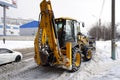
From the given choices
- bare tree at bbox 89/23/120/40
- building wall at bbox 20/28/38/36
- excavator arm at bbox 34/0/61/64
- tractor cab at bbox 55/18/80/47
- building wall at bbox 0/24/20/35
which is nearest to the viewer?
excavator arm at bbox 34/0/61/64

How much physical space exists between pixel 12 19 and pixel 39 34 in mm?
111445

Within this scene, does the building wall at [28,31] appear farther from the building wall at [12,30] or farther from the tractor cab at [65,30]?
the tractor cab at [65,30]

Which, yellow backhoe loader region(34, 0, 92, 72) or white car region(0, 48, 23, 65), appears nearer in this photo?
yellow backhoe loader region(34, 0, 92, 72)

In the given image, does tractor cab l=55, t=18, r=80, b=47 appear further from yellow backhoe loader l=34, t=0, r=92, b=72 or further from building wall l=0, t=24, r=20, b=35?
building wall l=0, t=24, r=20, b=35

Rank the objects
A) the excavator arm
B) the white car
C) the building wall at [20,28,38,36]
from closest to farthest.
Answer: the excavator arm
the white car
the building wall at [20,28,38,36]

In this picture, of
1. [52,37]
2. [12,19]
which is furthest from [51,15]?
[12,19]

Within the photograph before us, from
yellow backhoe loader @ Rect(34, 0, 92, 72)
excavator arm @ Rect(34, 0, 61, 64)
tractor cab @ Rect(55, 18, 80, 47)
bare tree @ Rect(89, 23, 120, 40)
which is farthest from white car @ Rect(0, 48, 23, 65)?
bare tree @ Rect(89, 23, 120, 40)

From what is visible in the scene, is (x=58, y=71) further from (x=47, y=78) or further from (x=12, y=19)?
(x=12, y=19)

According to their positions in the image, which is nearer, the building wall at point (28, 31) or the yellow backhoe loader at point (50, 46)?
the yellow backhoe loader at point (50, 46)

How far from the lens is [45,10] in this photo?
8.80 meters

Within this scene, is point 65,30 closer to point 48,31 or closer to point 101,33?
point 48,31

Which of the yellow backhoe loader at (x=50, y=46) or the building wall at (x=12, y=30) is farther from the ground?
the building wall at (x=12, y=30)

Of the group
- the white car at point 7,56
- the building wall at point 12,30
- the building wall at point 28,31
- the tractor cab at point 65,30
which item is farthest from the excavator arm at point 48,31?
the building wall at point 12,30

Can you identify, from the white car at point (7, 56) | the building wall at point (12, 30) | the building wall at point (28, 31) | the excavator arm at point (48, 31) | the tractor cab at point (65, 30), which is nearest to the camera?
the excavator arm at point (48, 31)
